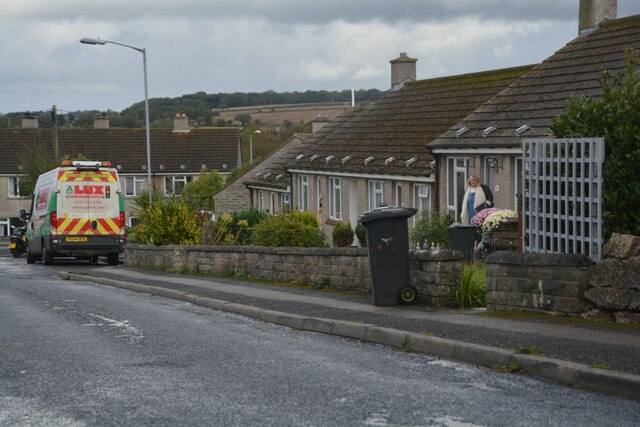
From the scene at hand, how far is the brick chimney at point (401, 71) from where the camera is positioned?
39.3 m

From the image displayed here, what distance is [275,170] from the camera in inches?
2013

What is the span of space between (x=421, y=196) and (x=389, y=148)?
4005 millimetres

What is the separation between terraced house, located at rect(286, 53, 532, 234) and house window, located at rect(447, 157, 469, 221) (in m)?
0.58

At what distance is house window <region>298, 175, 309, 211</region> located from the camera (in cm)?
4044

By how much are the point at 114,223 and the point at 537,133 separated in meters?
16.1

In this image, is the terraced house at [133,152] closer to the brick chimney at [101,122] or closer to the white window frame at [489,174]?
the brick chimney at [101,122]

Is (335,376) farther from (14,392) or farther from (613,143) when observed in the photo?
(613,143)

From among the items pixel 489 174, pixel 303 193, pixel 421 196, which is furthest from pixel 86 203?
pixel 489 174

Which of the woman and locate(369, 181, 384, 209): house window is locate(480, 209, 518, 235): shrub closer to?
the woman

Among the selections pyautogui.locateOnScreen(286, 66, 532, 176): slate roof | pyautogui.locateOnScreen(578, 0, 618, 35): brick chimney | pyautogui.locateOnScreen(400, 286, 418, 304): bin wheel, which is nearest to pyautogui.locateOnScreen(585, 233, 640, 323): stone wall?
pyautogui.locateOnScreen(400, 286, 418, 304): bin wheel

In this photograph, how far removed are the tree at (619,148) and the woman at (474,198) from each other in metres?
10.5

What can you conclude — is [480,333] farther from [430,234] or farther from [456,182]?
[456,182]

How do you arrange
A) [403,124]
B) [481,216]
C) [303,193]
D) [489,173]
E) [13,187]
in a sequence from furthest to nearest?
[13,187] < [303,193] < [403,124] < [489,173] < [481,216]

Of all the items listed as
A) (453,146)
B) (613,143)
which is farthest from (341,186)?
(613,143)
